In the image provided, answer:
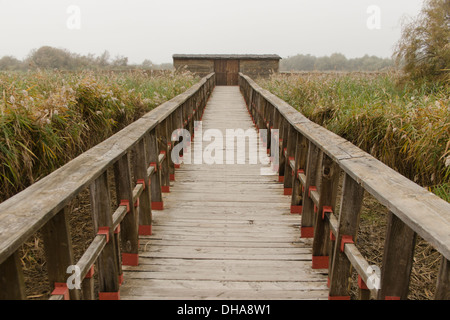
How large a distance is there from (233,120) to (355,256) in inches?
319

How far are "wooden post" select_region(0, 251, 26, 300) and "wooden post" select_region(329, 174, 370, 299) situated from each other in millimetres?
1773

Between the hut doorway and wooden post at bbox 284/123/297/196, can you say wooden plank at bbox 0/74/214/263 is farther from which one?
the hut doorway

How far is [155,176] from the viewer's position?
13.1 ft

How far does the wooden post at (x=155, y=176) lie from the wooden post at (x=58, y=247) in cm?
211

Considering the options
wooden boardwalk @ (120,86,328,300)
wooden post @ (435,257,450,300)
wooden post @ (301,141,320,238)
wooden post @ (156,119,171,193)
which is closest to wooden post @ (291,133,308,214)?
wooden boardwalk @ (120,86,328,300)

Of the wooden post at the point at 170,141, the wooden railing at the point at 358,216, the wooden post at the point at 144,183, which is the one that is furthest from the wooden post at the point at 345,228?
the wooden post at the point at 170,141

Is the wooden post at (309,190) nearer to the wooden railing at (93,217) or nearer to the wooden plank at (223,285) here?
the wooden plank at (223,285)

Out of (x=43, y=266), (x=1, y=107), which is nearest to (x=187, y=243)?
(x=43, y=266)

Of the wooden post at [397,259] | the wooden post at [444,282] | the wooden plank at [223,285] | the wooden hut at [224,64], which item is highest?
the wooden hut at [224,64]

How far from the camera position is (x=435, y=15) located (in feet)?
29.1

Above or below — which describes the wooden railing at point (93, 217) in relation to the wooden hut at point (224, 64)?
below

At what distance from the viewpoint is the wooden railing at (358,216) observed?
4.53ft

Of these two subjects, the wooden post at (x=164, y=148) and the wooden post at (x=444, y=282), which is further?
the wooden post at (x=164, y=148)
